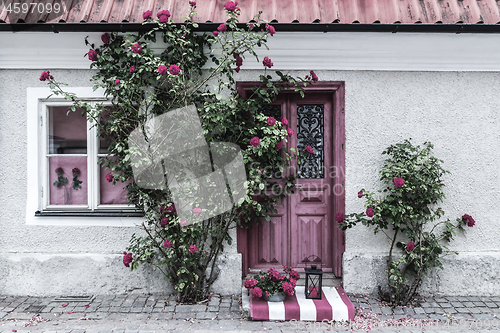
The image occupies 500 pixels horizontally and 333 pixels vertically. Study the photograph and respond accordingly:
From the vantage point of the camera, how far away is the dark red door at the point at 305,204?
424cm

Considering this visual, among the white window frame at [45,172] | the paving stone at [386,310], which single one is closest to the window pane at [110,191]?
the white window frame at [45,172]

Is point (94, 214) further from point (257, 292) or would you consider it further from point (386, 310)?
point (386, 310)

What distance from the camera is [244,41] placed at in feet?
11.6

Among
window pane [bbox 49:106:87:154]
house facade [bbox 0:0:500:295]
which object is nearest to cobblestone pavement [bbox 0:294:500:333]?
house facade [bbox 0:0:500:295]

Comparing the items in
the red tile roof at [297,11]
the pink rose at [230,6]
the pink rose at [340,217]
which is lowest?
the pink rose at [340,217]

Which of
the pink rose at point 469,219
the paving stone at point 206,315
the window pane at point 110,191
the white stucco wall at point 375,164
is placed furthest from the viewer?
the window pane at point 110,191

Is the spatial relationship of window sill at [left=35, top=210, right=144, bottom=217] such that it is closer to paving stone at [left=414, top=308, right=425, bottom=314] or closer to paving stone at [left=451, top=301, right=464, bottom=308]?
paving stone at [left=414, top=308, right=425, bottom=314]

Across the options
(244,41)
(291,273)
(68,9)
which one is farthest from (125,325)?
(68,9)

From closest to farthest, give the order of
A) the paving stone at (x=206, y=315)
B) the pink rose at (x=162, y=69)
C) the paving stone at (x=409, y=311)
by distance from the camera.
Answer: the pink rose at (x=162, y=69) → the paving stone at (x=206, y=315) → the paving stone at (x=409, y=311)

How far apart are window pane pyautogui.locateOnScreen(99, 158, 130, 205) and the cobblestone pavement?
1.16 meters

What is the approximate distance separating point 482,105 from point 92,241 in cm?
508

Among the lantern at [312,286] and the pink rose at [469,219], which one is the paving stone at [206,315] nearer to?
the lantern at [312,286]

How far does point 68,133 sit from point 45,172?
0.56 meters

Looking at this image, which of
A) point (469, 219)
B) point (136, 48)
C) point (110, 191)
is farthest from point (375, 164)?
point (110, 191)
